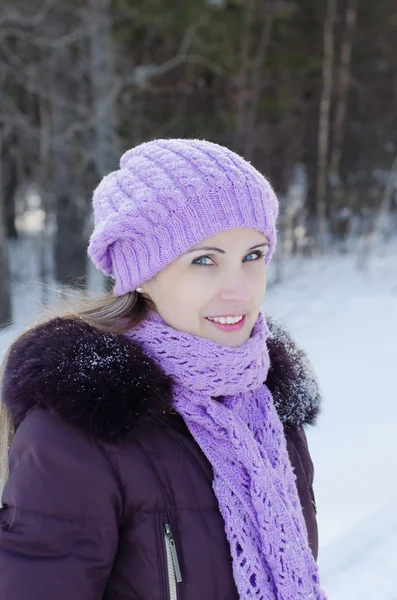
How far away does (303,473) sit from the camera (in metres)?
1.87

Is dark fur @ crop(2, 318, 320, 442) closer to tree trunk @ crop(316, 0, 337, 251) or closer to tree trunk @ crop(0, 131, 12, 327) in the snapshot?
tree trunk @ crop(0, 131, 12, 327)

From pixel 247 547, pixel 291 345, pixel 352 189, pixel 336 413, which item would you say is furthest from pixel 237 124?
pixel 247 547

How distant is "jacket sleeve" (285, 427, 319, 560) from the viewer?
6.10ft

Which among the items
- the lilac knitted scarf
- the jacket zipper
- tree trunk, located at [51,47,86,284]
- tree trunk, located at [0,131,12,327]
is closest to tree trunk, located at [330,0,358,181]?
tree trunk, located at [51,47,86,284]

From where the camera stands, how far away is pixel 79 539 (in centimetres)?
134

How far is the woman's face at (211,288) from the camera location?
155cm

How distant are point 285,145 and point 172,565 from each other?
10.1 metres

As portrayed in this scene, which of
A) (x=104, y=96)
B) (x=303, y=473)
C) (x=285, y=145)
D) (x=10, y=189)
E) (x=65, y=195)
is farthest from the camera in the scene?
(x=10, y=189)

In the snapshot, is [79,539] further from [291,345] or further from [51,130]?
[51,130]

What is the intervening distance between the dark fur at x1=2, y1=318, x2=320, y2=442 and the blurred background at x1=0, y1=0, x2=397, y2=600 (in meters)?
1.82

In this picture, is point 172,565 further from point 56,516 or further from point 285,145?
point 285,145

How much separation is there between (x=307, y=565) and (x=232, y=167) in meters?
1.05

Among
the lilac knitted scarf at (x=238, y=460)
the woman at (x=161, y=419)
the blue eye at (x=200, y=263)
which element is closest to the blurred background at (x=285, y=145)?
the lilac knitted scarf at (x=238, y=460)

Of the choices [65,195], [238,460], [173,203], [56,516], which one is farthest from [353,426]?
[65,195]
